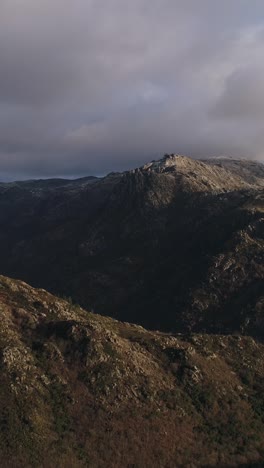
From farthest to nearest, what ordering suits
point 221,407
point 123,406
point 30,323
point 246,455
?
point 30,323
point 221,407
point 123,406
point 246,455

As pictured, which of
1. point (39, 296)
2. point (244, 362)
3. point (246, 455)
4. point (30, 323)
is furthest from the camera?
point (39, 296)

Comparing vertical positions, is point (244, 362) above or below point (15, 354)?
below

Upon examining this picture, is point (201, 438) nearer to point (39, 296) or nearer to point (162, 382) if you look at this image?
point (162, 382)

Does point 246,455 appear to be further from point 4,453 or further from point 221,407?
point 4,453

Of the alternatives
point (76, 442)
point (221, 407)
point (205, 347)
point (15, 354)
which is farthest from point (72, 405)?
point (205, 347)

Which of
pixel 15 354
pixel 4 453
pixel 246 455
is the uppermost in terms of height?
pixel 15 354

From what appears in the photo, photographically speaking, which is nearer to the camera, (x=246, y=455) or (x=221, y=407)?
(x=246, y=455)
